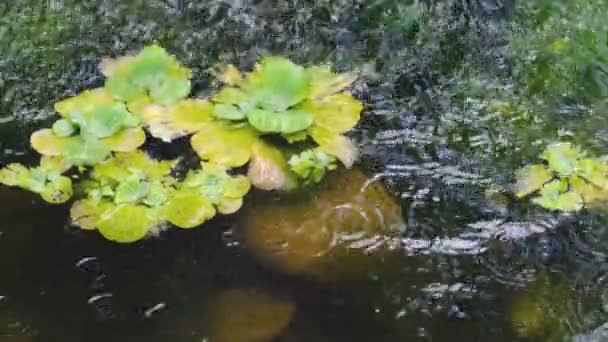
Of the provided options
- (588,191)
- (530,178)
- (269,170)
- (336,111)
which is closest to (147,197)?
(269,170)

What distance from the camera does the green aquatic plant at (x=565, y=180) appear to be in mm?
1747

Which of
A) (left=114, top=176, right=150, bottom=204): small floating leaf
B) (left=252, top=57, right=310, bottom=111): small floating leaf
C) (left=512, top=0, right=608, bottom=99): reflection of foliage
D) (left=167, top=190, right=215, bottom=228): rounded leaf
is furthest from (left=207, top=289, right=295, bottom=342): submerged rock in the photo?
(left=512, top=0, right=608, bottom=99): reflection of foliage

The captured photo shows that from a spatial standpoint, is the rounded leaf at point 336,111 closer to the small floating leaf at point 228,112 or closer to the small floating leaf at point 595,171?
the small floating leaf at point 228,112

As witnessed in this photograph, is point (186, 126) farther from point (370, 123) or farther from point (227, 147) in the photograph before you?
point (370, 123)

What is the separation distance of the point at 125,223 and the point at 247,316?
340mm

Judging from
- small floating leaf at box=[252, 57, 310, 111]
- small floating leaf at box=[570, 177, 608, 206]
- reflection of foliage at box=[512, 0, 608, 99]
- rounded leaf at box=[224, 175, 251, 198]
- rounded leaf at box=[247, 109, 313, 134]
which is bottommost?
rounded leaf at box=[224, 175, 251, 198]

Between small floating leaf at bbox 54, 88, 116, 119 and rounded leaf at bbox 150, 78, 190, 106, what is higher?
rounded leaf at bbox 150, 78, 190, 106

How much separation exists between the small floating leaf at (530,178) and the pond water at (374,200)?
2cm

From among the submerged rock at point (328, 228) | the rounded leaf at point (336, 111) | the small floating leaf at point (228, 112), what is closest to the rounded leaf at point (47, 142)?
the small floating leaf at point (228, 112)

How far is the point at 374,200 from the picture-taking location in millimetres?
1744

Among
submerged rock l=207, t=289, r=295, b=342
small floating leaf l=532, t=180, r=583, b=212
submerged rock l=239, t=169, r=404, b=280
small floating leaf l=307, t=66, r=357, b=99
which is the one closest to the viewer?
submerged rock l=207, t=289, r=295, b=342

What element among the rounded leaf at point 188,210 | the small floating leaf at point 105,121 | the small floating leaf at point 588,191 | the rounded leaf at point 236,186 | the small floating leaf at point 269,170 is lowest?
the rounded leaf at point 188,210

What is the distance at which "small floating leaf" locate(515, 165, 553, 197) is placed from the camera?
177cm

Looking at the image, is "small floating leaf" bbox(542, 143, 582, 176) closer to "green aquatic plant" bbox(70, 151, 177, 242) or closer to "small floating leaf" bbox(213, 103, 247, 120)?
"small floating leaf" bbox(213, 103, 247, 120)
